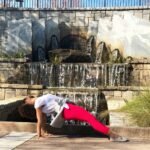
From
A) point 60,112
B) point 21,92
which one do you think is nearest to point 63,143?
point 60,112

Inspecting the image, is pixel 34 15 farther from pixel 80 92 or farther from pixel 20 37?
pixel 80 92

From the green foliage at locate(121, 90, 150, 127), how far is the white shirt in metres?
1.62

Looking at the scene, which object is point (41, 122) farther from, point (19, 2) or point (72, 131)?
point (19, 2)

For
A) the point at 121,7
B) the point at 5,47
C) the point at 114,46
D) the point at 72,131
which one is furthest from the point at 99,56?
the point at 72,131

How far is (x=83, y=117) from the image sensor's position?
8.05 meters

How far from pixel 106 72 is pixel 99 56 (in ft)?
→ 10.7

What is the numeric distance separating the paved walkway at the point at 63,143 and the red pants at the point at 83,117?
0.24 metres

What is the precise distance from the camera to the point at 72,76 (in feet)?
57.5

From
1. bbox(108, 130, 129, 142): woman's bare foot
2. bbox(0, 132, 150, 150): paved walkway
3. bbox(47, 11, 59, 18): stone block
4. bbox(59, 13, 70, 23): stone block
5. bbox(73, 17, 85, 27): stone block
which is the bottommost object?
bbox(0, 132, 150, 150): paved walkway

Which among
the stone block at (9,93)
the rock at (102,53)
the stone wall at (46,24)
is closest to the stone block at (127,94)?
the stone block at (9,93)

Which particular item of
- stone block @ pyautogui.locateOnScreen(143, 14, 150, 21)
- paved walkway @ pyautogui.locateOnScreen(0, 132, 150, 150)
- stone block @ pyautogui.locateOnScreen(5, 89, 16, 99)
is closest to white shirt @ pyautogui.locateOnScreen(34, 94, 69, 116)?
paved walkway @ pyautogui.locateOnScreen(0, 132, 150, 150)

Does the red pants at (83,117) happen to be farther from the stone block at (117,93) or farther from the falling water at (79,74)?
the falling water at (79,74)

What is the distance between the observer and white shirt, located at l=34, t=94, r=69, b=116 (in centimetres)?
814

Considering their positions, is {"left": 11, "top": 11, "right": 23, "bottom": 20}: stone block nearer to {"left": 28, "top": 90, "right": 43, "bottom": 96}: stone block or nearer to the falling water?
the falling water
